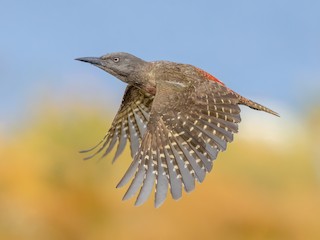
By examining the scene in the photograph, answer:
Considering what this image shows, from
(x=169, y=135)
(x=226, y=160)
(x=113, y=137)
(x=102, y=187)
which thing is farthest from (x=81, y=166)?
(x=169, y=135)

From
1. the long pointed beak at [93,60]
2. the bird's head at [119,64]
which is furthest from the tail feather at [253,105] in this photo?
the long pointed beak at [93,60]

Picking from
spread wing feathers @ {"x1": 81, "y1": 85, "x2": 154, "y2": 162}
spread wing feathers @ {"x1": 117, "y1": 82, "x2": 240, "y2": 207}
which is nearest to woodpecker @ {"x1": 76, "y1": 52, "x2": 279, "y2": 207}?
spread wing feathers @ {"x1": 117, "y1": 82, "x2": 240, "y2": 207}

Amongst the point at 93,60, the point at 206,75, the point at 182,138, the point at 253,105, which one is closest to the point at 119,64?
the point at 93,60

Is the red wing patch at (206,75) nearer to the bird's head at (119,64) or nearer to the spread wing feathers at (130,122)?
the bird's head at (119,64)

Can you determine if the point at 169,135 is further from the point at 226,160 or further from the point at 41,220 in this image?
the point at 226,160

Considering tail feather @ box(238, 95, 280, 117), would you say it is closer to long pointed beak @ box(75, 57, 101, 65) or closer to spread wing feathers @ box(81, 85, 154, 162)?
spread wing feathers @ box(81, 85, 154, 162)
